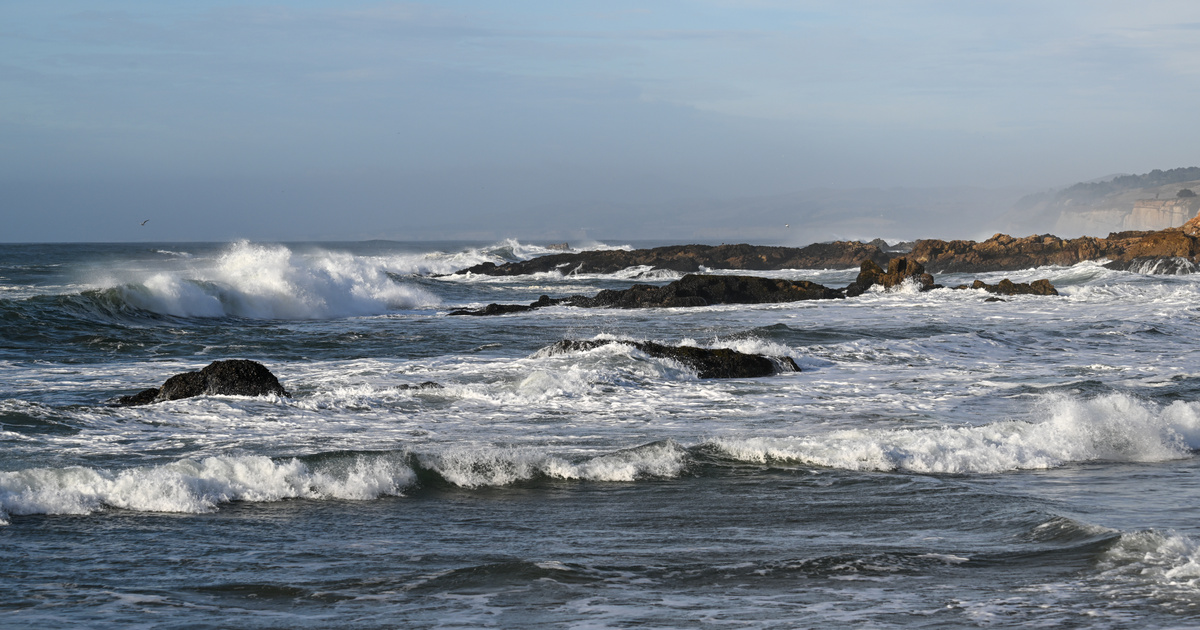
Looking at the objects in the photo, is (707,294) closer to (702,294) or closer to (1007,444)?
(702,294)

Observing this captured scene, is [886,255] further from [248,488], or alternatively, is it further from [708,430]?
[248,488]

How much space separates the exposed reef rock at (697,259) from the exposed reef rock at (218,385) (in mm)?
39767

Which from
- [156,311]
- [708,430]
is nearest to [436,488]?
[708,430]

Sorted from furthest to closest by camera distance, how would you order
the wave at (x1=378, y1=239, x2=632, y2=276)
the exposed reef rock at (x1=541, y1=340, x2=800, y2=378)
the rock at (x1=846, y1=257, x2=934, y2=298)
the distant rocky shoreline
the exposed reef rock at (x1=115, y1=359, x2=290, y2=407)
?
the wave at (x1=378, y1=239, x2=632, y2=276)
the distant rocky shoreline
the rock at (x1=846, y1=257, x2=934, y2=298)
the exposed reef rock at (x1=541, y1=340, x2=800, y2=378)
the exposed reef rock at (x1=115, y1=359, x2=290, y2=407)

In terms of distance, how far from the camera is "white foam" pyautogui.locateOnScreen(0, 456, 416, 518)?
728 centimetres

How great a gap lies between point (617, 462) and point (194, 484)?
3.51 metres

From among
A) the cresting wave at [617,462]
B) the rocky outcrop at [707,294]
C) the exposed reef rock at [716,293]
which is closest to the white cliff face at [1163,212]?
the exposed reef rock at [716,293]

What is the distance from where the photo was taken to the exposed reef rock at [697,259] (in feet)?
173

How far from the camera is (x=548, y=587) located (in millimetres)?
5477

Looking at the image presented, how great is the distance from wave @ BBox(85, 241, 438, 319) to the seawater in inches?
294

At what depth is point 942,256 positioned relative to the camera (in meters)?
48.8

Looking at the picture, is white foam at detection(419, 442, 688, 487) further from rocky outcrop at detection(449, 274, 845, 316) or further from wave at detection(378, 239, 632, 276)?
wave at detection(378, 239, 632, 276)

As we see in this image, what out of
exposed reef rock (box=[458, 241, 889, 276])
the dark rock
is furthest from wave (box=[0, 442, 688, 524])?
exposed reef rock (box=[458, 241, 889, 276])

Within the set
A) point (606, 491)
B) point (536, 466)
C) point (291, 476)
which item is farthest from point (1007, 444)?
point (291, 476)
